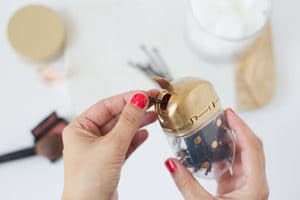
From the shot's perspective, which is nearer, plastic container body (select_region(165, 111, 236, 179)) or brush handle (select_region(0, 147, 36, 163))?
plastic container body (select_region(165, 111, 236, 179))

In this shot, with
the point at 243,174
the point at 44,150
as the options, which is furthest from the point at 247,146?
the point at 44,150

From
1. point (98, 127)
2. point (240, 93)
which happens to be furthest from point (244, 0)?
point (98, 127)

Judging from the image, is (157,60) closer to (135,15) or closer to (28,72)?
(135,15)

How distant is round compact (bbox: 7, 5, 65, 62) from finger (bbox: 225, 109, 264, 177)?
252mm

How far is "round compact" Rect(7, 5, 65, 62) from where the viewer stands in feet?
1.94

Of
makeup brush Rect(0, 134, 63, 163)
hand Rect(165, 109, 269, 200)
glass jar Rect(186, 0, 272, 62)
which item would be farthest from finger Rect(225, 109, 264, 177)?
makeup brush Rect(0, 134, 63, 163)

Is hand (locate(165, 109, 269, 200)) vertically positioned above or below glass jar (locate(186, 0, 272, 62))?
below

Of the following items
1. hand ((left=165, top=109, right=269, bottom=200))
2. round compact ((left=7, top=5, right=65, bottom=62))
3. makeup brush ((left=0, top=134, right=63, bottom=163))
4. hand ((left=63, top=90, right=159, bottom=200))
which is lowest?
hand ((left=165, top=109, right=269, bottom=200))

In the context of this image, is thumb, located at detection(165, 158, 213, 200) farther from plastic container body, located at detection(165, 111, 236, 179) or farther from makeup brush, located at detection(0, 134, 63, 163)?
makeup brush, located at detection(0, 134, 63, 163)

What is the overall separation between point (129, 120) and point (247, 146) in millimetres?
134

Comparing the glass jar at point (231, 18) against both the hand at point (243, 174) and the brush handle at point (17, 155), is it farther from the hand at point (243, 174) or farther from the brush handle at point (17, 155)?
the brush handle at point (17, 155)

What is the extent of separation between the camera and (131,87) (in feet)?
1.99

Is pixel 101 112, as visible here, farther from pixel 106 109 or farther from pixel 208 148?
pixel 208 148

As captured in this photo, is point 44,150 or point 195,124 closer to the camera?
point 195,124
